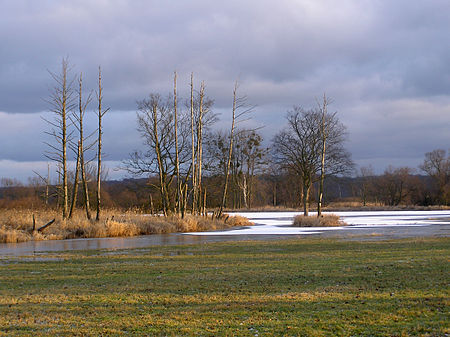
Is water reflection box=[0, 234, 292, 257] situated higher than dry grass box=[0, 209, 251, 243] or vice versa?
dry grass box=[0, 209, 251, 243]

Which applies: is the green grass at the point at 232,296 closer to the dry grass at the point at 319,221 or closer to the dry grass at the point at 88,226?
the dry grass at the point at 88,226

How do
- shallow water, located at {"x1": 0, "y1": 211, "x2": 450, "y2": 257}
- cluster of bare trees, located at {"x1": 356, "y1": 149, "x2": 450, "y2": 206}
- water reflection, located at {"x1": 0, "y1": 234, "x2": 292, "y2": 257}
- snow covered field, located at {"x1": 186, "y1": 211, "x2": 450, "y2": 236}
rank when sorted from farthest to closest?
1. cluster of bare trees, located at {"x1": 356, "y1": 149, "x2": 450, "y2": 206}
2. snow covered field, located at {"x1": 186, "y1": 211, "x2": 450, "y2": 236}
3. shallow water, located at {"x1": 0, "y1": 211, "x2": 450, "y2": 257}
4. water reflection, located at {"x1": 0, "y1": 234, "x2": 292, "y2": 257}

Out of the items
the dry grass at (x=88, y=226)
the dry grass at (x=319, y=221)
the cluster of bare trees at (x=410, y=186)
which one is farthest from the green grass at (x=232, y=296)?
the cluster of bare trees at (x=410, y=186)

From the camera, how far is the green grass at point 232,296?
6.95 metres

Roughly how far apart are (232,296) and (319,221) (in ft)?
90.8

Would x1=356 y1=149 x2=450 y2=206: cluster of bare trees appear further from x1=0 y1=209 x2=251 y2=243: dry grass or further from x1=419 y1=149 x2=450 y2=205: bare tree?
x1=0 y1=209 x2=251 y2=243: dry grass

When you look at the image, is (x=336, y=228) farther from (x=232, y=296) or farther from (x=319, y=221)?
(x=232, y=296)

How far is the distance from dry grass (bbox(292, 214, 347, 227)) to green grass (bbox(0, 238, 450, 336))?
20.3m

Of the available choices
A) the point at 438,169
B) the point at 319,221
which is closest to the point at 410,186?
the point at 438,169

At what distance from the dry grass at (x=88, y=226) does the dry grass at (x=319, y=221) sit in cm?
605

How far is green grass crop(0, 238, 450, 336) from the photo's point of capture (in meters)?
6.95

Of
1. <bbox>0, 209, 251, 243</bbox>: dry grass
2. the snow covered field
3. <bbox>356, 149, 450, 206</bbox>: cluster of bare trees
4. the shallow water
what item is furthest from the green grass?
<bbox>356, 149, 450, 206</bbox>: cluster of bare trees

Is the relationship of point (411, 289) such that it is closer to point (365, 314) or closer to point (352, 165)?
point (365, 314)

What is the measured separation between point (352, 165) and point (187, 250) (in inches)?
1112
